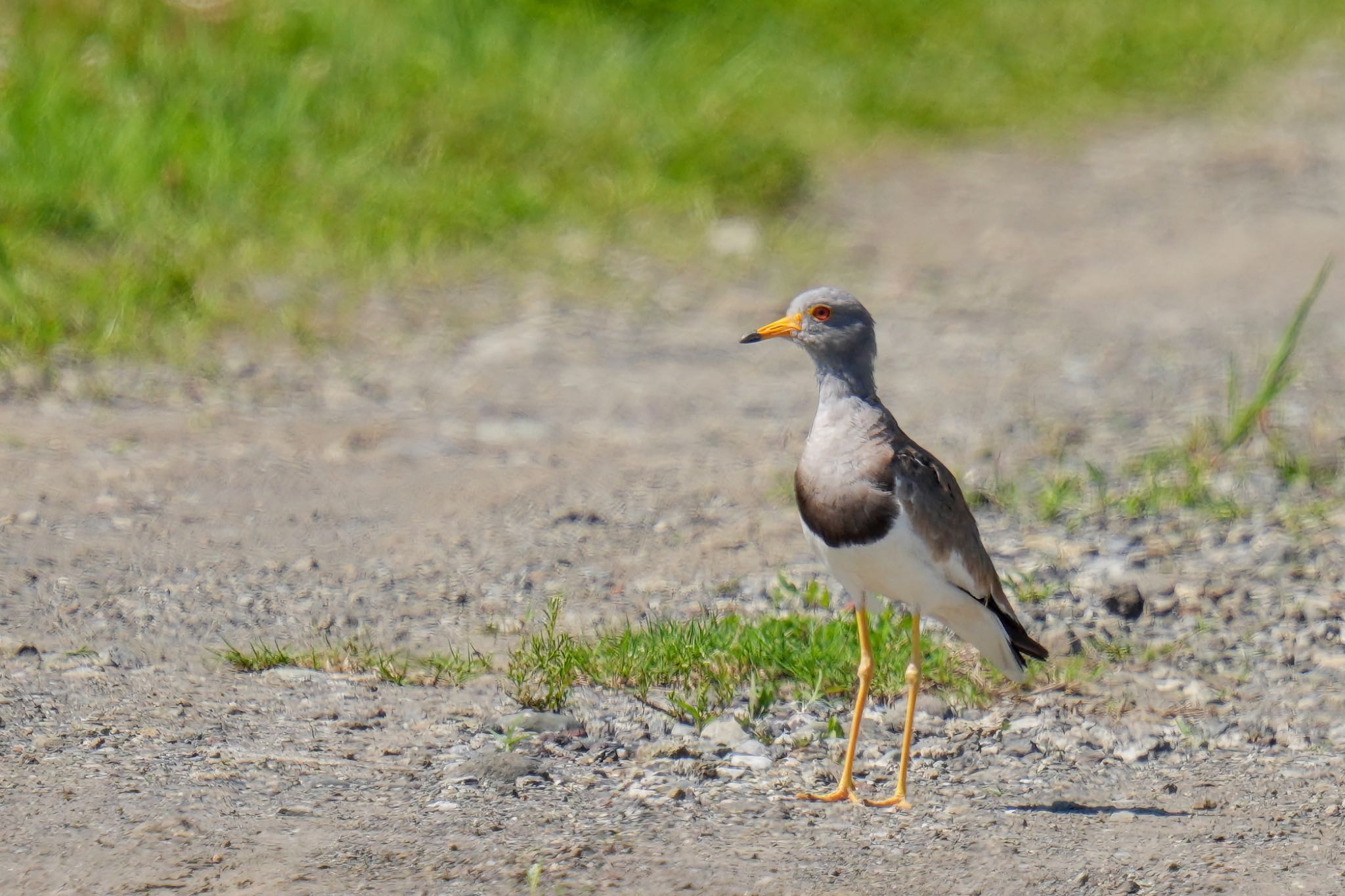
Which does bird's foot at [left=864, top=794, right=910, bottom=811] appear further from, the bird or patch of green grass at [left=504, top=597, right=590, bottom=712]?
patch of green grass at [left=504, top=597, right=590, bottom=712]

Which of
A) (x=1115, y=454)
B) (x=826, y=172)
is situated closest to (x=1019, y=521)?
(x=1115, y=454)

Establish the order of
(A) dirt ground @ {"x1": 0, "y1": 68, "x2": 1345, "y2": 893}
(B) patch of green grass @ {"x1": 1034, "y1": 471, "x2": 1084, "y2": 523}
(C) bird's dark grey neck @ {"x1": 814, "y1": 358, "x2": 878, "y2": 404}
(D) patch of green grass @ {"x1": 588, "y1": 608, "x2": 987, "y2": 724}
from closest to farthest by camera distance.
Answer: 1. (A) dirt ground @ {"x1": 0, "y1": 68, "x2": 1345, "y2": 893}
2. (C) bird's dark grey neck @ {"x1": 814, "y1": 358, "x2": 878, "y2": 404}
3. (D) patch of green grass @ {"x1": 588, "y1": 608, "x2": 987, "y2": 724}
4. (B) patch of green grass @ {"x1": 1034, "y1": 471, "x2": 1084, "y2": 523}

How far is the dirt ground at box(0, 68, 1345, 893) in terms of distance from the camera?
3.73 meters

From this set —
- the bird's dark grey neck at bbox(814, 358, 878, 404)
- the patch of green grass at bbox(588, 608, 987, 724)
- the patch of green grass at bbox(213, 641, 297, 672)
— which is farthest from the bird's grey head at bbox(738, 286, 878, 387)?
the patch of green grass at bbox(213, 641, 297, 672)

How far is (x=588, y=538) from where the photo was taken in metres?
5.82

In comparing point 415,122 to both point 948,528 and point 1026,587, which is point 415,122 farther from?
point 948,528

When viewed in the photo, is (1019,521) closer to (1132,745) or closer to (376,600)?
(1132,745)

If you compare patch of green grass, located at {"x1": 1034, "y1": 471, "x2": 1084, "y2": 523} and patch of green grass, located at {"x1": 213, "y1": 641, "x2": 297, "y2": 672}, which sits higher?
patch of green grass, located at {"x1": 1034, "y1": 471, "x2": 1084, "y2": 523}

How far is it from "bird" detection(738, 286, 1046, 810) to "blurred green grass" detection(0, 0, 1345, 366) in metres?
3.75

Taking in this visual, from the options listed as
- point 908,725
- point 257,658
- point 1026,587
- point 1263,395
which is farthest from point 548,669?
point 1263,395

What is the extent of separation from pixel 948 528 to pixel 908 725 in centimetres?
46

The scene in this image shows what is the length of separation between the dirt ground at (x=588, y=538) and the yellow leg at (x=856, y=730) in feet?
0.26

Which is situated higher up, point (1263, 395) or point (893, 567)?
point (1263, 395)

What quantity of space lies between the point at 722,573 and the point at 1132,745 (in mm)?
1441
